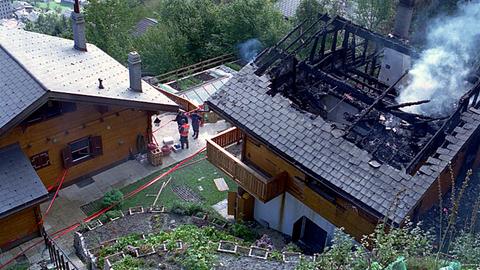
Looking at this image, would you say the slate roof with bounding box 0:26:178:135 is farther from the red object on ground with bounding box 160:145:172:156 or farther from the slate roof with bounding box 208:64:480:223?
the slate roof with bounding box 208:64:480:223

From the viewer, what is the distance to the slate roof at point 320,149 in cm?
1395

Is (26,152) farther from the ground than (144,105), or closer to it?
closer to it

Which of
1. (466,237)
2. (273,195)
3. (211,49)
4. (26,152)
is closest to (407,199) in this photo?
(466,237)

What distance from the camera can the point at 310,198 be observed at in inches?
661

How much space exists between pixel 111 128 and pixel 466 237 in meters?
15.3

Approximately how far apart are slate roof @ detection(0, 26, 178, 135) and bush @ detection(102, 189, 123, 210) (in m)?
3.51

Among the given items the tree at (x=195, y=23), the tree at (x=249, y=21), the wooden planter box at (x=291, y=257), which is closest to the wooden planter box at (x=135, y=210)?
the wooden planter box at (x=291, y=257)

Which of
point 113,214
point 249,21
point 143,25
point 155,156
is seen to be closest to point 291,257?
point 113,214

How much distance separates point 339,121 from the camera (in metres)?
19.3

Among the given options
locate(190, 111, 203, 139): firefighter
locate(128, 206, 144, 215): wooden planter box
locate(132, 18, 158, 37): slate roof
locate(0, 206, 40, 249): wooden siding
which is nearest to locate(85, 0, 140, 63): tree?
locate(190, 111, 203, 139): firefighter

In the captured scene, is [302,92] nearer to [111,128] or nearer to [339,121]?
[339,121]

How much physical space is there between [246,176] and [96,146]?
24.3 ft

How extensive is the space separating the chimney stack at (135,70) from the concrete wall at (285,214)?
276 inches

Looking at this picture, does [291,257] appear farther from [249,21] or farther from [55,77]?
[249,21]
